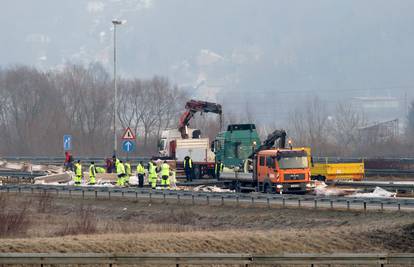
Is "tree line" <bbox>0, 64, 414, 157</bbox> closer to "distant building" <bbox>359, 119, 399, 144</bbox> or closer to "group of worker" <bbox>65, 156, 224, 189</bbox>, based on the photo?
"distant building" <bbox>359, 119, 399, 144</bbox>

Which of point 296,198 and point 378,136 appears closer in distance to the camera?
point 296,198

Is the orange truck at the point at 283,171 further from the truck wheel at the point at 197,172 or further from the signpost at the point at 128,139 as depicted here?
the truck wheel at the point at 197,172

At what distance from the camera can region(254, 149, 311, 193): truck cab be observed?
46.6 m

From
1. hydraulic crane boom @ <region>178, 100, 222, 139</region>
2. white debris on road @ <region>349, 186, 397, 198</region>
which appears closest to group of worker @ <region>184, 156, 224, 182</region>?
hydraulic crane boom @ <region>178, 100, 222, 139</region>

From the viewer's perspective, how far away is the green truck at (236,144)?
58000mm

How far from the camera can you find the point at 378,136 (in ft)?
366

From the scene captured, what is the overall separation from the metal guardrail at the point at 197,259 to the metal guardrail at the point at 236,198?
12912 millimetres

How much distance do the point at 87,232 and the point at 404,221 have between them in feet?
33.9

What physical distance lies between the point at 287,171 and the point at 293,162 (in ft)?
1.74

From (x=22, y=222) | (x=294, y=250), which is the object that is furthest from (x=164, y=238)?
(x=22, y=222)

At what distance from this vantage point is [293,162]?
46.9 m

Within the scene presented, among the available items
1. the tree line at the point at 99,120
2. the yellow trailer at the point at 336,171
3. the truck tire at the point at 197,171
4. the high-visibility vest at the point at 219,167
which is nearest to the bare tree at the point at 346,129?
the tree line at the point at 99,120

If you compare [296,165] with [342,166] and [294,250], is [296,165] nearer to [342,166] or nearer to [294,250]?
[342,166]

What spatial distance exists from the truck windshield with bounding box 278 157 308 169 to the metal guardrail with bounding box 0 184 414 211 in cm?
313
